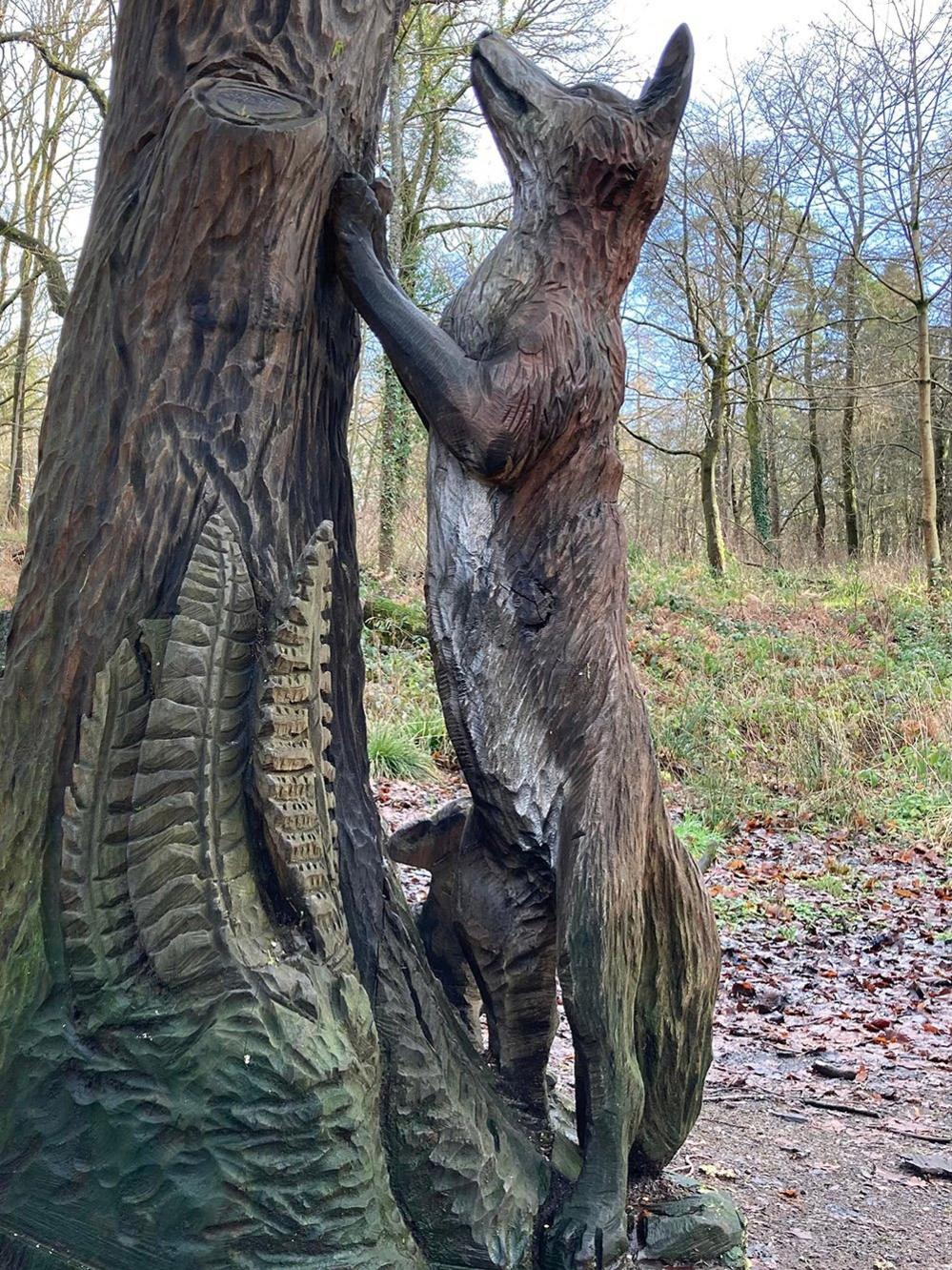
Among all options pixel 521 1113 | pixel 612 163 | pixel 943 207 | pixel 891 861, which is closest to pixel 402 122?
pixel 943 207

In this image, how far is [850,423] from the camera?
23969 millimetres

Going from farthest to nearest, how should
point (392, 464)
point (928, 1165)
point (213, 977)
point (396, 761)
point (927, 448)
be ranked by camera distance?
1. point (927, 448)
2. point (392, 464)
3. point (396, 761)
4. point (928, 1165)
5. point (213, 977)

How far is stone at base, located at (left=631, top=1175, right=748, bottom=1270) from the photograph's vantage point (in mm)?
2617

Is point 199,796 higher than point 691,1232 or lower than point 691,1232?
higher

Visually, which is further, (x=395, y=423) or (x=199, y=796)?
(x=395, y=423)

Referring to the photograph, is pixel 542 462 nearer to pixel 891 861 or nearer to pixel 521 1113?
pixel 521 1113

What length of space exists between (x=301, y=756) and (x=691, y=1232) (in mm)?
1530

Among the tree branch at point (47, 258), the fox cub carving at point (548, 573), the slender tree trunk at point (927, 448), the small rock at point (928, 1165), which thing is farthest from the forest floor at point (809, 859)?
the tree branch at point (47, 258)

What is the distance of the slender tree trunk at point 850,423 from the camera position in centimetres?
2102

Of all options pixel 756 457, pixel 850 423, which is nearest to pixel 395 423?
pixel 756 457

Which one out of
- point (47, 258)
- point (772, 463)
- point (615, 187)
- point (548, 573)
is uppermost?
point (772, 463)

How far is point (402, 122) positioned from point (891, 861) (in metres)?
11.0

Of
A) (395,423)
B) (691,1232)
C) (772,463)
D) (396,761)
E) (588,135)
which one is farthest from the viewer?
(772,463)

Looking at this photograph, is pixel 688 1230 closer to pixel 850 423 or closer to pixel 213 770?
pixel 213 770
